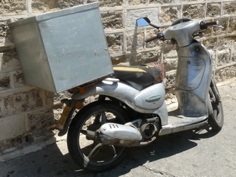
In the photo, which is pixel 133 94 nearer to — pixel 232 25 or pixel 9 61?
pixel 9 61

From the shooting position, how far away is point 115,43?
376 cm

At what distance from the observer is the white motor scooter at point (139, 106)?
9.46 ft

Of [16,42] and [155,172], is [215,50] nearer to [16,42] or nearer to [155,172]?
[155,172]

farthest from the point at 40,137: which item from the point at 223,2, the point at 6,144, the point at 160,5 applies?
the point at 223,2

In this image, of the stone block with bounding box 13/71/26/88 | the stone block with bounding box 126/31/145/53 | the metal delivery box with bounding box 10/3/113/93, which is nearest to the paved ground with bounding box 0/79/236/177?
the stone block with bounding box 13/71/26/88

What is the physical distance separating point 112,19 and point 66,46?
1.25 m

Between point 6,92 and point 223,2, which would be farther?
point 223,2

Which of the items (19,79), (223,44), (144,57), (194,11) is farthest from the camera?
(223,44)

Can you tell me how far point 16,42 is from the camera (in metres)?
2.99

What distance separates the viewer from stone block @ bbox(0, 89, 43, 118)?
316 centimetres

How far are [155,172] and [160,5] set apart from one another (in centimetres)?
214

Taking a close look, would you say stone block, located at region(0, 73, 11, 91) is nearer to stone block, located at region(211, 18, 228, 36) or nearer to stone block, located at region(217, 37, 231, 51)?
stone block, located at region(211, 18, 228, 36)

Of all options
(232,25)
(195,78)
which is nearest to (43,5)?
(195,78)

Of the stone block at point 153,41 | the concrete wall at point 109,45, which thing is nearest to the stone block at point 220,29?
the concrete wall at point 109,45
